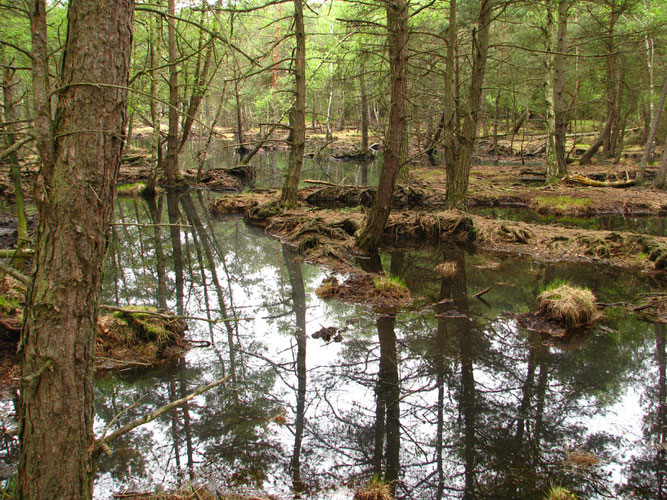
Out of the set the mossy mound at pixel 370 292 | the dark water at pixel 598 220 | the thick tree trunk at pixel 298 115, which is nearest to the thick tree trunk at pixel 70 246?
the mossy mound at pixel 370 292

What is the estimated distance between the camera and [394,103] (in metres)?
9.48

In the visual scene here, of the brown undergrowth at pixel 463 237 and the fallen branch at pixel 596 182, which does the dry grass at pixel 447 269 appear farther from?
the fallen branch at pixel 596 182

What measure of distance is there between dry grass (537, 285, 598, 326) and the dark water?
6911mm

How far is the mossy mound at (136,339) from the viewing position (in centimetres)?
596

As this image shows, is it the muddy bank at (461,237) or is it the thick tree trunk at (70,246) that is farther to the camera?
the muddy bank at (461,237)

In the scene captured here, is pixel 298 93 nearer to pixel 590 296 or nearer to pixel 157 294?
pixel 157 294

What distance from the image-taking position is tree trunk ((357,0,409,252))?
8.95m

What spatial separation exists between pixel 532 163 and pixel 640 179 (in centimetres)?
1230

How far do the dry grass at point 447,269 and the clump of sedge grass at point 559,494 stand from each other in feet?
20.2

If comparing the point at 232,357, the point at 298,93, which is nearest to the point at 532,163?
the point at 298,93

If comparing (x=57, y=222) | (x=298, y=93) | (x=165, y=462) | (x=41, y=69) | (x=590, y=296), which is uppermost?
(x=298, y=93)

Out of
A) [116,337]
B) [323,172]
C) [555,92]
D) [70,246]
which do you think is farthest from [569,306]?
[323,172]

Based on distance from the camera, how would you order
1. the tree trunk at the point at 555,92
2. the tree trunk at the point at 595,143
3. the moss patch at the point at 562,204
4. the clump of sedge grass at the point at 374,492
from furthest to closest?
the tree trunk at the point at 595,143 < the tree trunk at the point at 555,92 < the moss patch at the point at 562,204 < the clump of sedge grass at the point at 374,492

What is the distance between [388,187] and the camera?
33.6 feet
